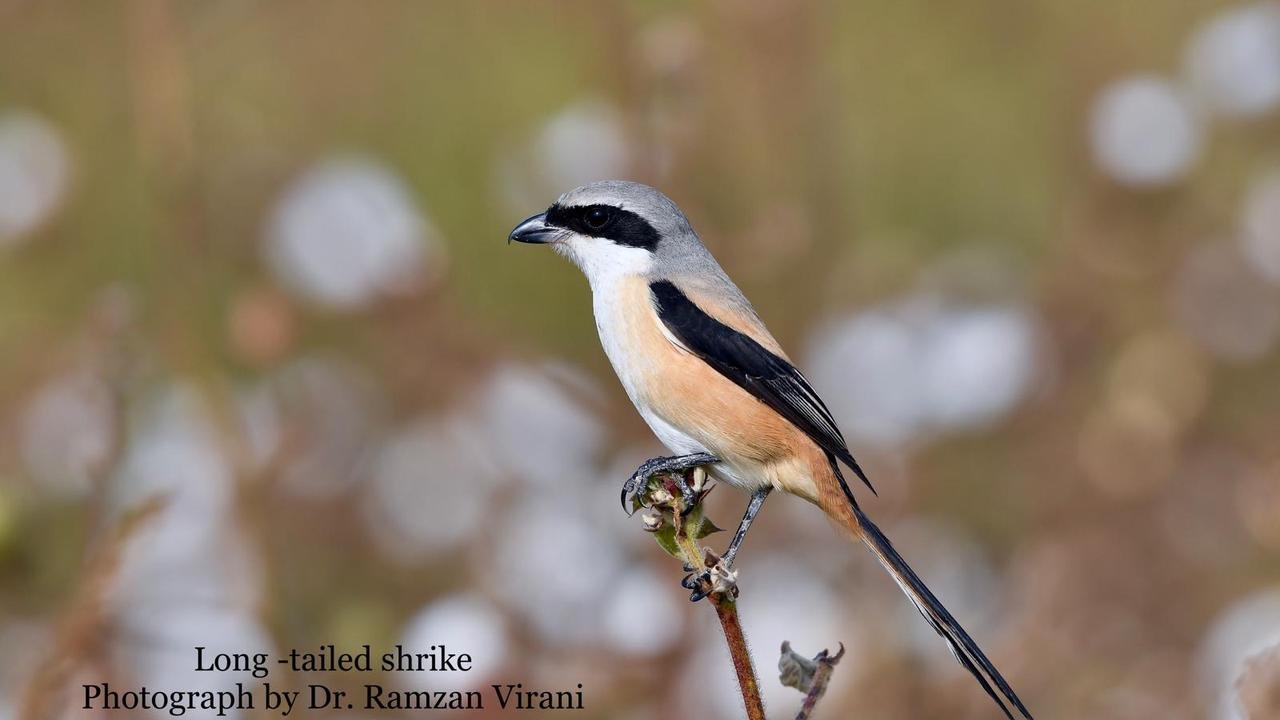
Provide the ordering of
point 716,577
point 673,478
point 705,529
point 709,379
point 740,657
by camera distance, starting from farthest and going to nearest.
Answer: point 709,379 → point 673,478 → point 705,529 → point 716,577 → point 740,657

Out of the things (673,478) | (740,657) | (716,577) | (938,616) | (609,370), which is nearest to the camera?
(740,657)

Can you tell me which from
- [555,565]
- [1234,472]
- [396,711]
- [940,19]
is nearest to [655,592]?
[555,565]

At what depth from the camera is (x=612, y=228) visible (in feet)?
7.86

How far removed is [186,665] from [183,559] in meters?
0.55

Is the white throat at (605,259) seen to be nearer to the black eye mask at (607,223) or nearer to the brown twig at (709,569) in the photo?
the black eye mask at (607,223)

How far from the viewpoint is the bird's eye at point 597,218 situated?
2.36 m

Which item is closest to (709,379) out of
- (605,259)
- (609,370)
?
(605,259)

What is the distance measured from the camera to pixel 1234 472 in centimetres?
374

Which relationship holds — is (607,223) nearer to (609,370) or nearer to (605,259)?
(605,259)

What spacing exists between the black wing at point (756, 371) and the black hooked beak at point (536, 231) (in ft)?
1.02

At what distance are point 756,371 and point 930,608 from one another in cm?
48

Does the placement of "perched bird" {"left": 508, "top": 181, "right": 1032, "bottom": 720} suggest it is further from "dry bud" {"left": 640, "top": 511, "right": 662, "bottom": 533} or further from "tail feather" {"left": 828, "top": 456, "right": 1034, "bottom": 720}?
"dry bud" {"left": 640, "top": 511, "right": 662, "bottom": 533}

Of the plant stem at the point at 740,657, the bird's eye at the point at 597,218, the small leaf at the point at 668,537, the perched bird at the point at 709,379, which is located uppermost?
the bird's eye at the point at 597,218

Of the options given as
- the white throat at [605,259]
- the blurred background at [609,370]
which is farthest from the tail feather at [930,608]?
the blurred background at [609,370]
